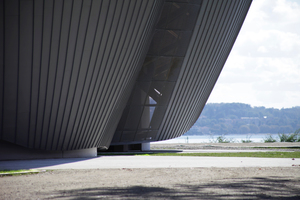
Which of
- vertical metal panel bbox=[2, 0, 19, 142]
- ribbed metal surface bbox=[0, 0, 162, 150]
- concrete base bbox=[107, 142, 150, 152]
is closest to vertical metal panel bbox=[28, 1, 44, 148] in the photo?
ribbed metal surface bbox=[0, 0, 162, 150]

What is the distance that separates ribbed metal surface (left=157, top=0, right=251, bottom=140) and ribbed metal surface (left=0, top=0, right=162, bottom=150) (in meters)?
3.84

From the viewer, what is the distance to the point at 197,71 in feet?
56.0

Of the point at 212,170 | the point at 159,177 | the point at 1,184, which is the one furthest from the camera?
the point at 212,170

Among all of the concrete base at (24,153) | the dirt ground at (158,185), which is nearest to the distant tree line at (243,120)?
the concrete base at (24,153)

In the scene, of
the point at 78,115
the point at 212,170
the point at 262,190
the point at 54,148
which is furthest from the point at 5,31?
the point at 262,190

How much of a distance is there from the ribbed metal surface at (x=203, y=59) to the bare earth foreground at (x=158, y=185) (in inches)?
334

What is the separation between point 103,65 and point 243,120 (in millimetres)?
135283

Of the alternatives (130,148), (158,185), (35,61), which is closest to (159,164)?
(158,185)

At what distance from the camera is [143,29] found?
39.2 ft

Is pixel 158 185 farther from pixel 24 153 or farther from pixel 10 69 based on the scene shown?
pixel 24 153

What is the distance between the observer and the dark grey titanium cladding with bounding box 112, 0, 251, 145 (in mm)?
15172

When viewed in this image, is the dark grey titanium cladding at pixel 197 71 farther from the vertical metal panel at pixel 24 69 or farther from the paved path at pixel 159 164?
the vertical metal panel at pixel 24 69

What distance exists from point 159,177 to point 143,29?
619 centimetres

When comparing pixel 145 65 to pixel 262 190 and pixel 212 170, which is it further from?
pixel 262 190
